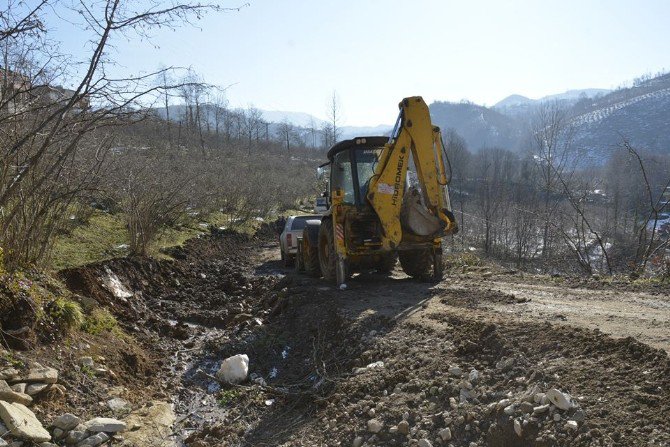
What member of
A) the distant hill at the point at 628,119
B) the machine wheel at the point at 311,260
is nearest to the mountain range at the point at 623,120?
the distant hill at the point at 628,119

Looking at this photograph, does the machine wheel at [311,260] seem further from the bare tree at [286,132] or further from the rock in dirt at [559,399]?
the bare tree at [286,132]

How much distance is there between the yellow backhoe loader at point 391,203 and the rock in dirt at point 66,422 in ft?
17.3

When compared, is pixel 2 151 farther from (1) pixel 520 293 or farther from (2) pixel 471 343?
(1) pixel 520 293

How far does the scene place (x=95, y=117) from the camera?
554 cm

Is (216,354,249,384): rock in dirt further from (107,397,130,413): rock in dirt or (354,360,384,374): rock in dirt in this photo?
(354,360,384,374): rock in dirt

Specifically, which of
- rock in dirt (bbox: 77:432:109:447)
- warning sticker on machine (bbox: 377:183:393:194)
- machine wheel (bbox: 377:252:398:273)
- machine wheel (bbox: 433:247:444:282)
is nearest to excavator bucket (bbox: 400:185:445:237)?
warning sticker on machine (bbox: 377:183:393:194)

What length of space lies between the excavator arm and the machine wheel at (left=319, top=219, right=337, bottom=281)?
1.47m

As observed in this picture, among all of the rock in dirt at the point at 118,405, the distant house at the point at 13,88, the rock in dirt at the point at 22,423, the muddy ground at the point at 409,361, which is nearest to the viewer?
the muddy ground at the point at 409,361

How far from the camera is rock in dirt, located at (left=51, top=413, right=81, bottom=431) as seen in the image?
4.47m

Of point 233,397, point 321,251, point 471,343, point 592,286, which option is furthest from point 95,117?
point 592,286

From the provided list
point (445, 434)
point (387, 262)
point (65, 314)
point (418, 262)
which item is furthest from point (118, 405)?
point (387, 262)

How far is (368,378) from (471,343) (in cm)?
106

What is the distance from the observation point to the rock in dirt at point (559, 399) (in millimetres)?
3502

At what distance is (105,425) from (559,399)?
375cm
